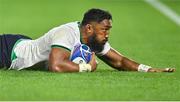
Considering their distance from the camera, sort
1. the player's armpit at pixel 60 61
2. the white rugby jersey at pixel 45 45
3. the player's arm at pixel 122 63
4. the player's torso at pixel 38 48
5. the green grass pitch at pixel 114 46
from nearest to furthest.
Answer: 1. the green grass pitch at pixel 114 46
2. the player's armpit at pixel 60 61
3. the white rugby jersey at pixel 45 45
4. the player's torso at pixel 38 48
5. the player's arm at pixel 122 63

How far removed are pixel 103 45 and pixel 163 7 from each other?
49.5ft

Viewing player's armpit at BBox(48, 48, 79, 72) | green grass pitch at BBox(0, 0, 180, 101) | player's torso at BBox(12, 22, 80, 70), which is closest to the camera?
green grass pitch at BBox(0, 0, 180, 101)

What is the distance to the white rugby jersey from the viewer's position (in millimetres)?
12461

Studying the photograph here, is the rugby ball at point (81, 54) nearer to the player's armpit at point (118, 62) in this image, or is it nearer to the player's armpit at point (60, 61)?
the player's armpit at point (60, 61)

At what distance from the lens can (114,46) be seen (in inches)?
696

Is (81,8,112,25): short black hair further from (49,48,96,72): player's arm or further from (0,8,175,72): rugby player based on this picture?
(49,48,96,72): player's arm

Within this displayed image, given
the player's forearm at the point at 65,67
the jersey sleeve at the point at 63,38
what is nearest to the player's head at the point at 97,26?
the jersey sleeve at the point at 63,38

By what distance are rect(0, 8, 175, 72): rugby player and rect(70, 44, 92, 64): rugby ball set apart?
0.06m

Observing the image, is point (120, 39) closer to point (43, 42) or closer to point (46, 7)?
point (43, 42)

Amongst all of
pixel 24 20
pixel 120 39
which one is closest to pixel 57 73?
pixel 120 39

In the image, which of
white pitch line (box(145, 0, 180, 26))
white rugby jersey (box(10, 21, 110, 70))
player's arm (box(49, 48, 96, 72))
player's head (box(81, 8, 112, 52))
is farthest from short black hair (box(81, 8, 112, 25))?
white pitch line (box(145, 0, 180, 26))

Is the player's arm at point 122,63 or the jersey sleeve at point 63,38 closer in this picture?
the jersey sleeve at point 63,38

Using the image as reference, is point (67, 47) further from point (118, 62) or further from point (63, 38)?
point (118, 62)

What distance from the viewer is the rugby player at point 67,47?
1240 centimetres
